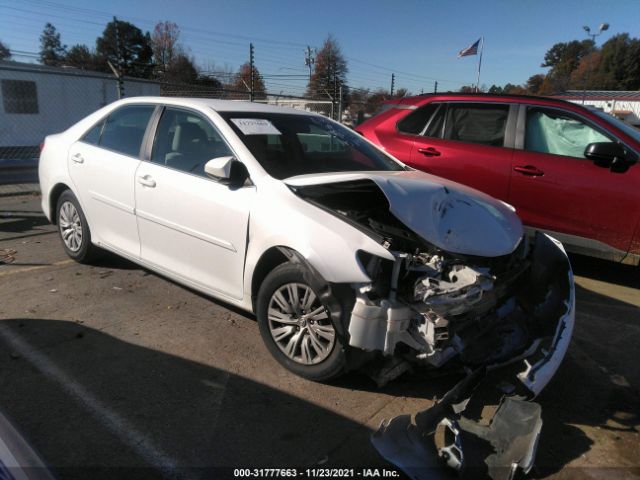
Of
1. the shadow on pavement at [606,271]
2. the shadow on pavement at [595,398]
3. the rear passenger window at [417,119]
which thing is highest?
the rear passenger window at [417,119]

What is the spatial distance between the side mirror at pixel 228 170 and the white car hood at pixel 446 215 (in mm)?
345

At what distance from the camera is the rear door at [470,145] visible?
527 centimetres

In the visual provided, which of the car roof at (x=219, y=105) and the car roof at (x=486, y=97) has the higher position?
the car roof at (x=486, y=97)

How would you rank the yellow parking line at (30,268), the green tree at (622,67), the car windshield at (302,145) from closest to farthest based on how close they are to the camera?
the car windshield at (302,145) < the yellow parking line at (30,268) < the green tree at (622,67)

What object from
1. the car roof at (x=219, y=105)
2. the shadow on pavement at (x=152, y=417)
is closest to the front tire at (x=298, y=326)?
the shadow on pavement at (x=152, y=417)

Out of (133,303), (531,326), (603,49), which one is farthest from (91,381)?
(603,49)

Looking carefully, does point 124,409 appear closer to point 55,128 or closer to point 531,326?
point 531,326

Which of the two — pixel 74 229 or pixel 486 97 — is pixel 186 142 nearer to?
pixel 74 229

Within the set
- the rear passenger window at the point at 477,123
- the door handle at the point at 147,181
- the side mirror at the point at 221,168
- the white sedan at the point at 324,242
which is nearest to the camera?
the white sedan at the point at 324,242

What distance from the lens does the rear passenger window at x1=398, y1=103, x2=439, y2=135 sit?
19.5 ft

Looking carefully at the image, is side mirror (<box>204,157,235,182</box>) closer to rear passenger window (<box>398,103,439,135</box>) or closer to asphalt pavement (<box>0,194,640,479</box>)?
asphalt pavement (<box>0,194,640,479</box>)

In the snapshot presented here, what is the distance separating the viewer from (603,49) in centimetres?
7738

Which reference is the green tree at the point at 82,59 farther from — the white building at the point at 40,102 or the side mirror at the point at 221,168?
the side mirror at the point at 221,168

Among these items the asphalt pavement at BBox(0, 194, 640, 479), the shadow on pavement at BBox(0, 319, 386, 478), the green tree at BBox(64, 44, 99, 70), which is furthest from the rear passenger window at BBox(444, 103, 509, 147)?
the green tree at BBox(64, 44, 99, 70)
